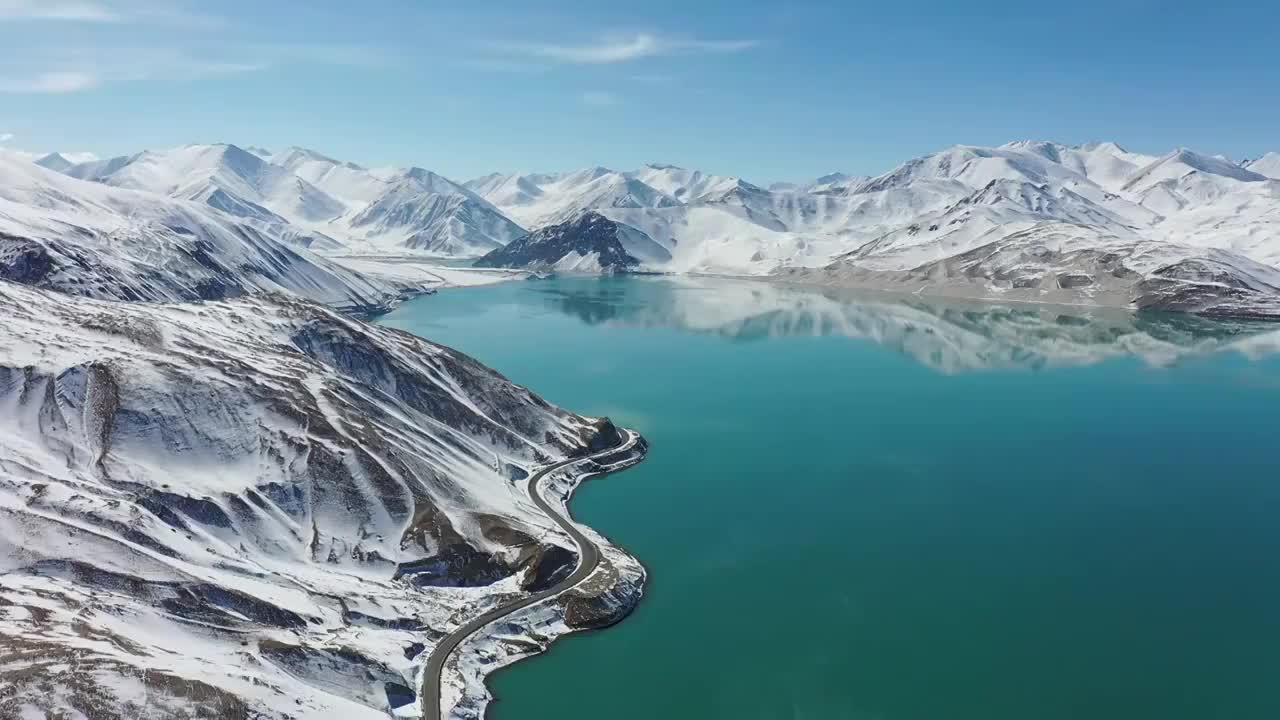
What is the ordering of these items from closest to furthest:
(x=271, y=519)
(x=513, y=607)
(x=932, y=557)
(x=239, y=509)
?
1. (x=513, y=607)
2. (x=239, y=509)
3. (x=271, y=519)
4. (x=932, y=557)

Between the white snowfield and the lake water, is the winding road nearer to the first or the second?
the white snowfield

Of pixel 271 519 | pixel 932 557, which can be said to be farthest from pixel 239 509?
pixel 932 557

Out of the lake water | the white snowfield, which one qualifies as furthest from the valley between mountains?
the lake water

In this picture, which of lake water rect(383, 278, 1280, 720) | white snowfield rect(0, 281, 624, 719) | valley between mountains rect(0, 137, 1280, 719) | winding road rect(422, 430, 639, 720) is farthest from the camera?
lake water rect(383, 278, 1280, 720)

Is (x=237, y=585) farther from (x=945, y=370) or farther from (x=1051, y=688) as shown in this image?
(x=945, y=370)

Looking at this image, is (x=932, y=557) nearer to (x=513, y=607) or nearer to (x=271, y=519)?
(x=513, y=607)

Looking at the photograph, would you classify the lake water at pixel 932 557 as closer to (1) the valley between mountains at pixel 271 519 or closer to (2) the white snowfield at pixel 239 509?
(1) the valley between mountains at pixel 271 519

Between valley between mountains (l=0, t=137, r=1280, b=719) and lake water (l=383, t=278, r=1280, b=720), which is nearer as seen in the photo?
valley between mountains (l=0, t=137, r=1280, b=719)

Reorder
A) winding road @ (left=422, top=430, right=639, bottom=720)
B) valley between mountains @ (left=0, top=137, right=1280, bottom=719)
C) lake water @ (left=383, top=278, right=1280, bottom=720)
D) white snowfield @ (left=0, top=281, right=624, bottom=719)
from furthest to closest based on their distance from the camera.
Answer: lake water @ (left=383, top=278, right=1280, bottom=720), winding road @ (left=422, top=430, right=639, bottom=720), valley between mountains @ (left=0, top=137, right=1280, bottom=719), white snowfield @ (left=0, top=281, right=624, bottom=719)
